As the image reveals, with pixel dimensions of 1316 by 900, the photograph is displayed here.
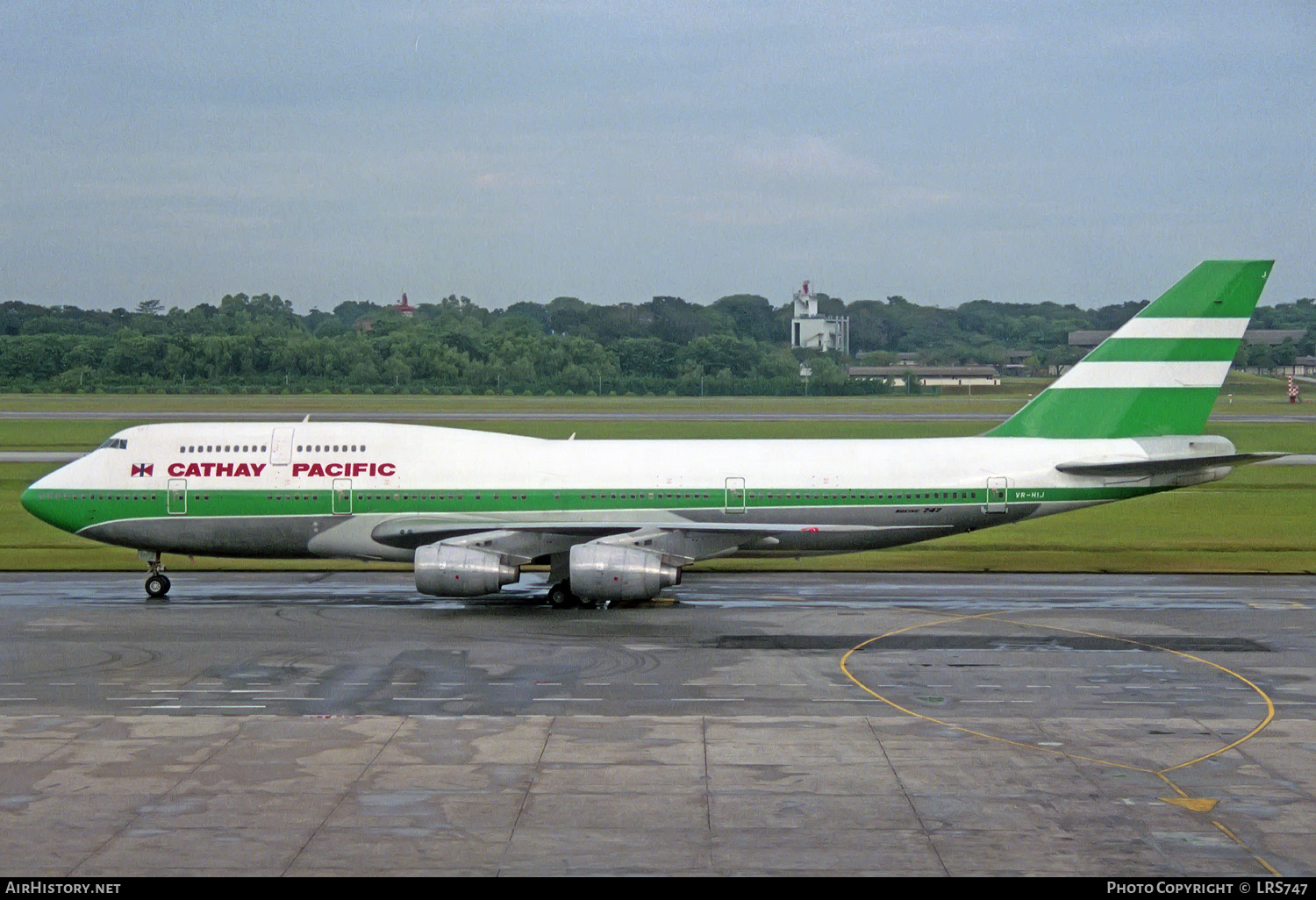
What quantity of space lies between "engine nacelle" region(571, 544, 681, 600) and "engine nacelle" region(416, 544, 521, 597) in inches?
76.5

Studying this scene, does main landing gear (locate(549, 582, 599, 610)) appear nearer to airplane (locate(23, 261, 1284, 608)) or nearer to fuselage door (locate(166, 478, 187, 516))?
airplane (locate(23, 261, 1284, 608))

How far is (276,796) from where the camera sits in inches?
696

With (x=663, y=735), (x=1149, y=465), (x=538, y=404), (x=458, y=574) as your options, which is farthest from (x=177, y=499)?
(x=538, y=404)

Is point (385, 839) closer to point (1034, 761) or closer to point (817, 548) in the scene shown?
point (1034, 761)

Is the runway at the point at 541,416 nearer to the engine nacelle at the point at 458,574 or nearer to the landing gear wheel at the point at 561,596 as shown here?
the landing gear wheel at the point at 561,596

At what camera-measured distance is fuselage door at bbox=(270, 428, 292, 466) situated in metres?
35.2

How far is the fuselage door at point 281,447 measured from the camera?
115 feet

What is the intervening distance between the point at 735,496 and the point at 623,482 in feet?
9.67

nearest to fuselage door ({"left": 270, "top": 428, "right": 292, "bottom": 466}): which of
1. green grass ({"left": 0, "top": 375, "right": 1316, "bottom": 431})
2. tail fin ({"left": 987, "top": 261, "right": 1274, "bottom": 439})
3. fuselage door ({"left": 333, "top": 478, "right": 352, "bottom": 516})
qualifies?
fuselage door ({"left": 333, "top": 478, "right": 352, "bottom": 516})

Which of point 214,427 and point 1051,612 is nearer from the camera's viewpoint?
point 1051,612

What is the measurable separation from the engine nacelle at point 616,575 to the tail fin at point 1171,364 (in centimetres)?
1245

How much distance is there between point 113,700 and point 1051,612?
68.2 feet

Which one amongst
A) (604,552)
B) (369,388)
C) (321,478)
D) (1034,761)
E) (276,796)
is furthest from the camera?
(369,388)


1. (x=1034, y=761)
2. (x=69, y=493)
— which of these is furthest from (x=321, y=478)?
(x=1034, y=761)
